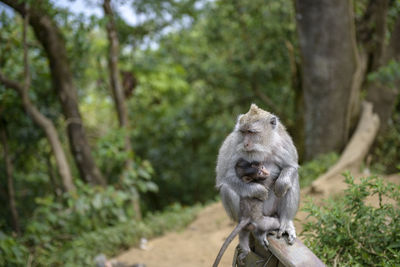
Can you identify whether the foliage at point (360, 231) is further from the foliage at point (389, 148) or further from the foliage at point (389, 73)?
the foliage at point (389, 148)

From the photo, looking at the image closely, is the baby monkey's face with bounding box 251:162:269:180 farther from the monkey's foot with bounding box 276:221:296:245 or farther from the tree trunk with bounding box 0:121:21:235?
the tree trunk with bounding box 0:121:21:235

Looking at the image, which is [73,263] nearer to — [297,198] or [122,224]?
[122,224]

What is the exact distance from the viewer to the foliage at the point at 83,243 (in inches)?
210

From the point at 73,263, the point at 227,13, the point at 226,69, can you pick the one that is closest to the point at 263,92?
the point at 226,69

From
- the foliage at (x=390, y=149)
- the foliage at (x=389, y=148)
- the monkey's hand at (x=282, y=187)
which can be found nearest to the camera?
the monkey's hand at (x=282, y=187)

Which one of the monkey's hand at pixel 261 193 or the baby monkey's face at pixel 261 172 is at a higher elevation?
the baby monkey's face at pixel 261 172

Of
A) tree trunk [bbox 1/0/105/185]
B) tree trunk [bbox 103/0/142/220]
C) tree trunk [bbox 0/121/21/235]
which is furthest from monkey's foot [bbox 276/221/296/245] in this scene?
tree trunk [bbox 0/121/21/235]

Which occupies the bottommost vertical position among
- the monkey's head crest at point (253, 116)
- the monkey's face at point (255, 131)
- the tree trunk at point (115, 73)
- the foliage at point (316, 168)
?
the foliage at point (316, 168)

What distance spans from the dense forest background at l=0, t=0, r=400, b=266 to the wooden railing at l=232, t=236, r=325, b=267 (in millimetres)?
3389

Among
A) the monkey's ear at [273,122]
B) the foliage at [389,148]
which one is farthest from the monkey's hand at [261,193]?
the foliage at [389,148]

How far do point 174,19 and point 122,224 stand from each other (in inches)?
169

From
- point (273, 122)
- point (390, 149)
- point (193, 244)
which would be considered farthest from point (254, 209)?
point (390, 149)

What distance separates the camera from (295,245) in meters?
2.85

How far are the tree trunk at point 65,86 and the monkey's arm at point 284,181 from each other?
15.1 feet
